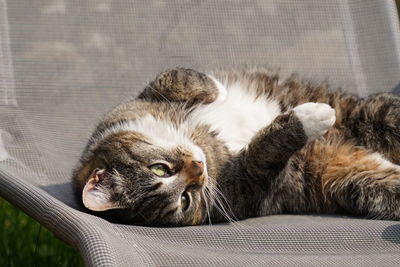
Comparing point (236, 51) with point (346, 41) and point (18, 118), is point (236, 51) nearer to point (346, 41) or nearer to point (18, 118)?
point (346, 41)

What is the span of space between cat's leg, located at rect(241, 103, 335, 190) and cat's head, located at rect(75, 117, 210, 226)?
0.65ft

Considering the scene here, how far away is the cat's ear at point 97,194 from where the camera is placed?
2174mm

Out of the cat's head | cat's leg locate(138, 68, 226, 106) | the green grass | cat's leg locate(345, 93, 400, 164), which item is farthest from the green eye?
cat's leg locate(345, 93, 400, 164)

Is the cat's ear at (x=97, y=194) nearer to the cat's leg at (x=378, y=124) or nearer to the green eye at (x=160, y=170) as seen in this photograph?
the green eye at (x=160, y=170)

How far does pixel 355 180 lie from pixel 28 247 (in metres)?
1.46

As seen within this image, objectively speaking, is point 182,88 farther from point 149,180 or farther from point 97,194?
point 97,194

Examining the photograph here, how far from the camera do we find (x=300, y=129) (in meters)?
2.39

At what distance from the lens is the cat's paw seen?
2.40 meters

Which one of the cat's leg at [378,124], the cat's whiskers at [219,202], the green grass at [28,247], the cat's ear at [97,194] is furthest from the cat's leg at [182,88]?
the green grass at [28,247]

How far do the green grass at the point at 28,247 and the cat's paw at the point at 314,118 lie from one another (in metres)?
1.16

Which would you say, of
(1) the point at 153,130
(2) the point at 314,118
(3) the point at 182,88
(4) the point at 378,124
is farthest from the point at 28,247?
(4) the point at 378,124

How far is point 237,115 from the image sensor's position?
2752mm

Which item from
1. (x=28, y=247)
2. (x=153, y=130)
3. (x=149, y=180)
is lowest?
(x=28, y=247)

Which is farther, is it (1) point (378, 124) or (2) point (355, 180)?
(1) point (378, 124)
